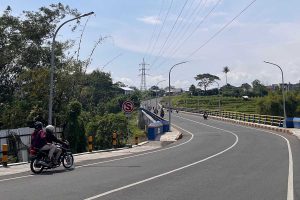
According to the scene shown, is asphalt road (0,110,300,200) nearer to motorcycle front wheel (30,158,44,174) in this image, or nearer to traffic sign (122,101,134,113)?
motorcycle front wheel (30,158,44,174)

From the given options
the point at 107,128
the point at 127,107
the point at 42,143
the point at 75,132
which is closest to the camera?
the point at 42,143

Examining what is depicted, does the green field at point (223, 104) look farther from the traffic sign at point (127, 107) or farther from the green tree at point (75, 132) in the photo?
the traffic sign at point (127, 107)

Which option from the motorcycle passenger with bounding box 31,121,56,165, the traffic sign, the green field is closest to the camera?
the motorcycle passenger with bounding box 31,121,56,165

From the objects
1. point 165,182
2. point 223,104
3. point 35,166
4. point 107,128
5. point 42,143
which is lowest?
point 165,182

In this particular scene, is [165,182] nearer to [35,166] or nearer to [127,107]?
[35,166]

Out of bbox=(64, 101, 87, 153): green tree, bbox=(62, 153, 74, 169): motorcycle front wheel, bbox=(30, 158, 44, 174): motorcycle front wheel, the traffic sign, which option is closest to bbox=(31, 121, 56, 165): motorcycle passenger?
bbox=(30, 158, 44, 174): motorcycle front wheel

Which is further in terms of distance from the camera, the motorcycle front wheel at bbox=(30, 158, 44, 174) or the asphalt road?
the motorcycle front wheel at bbox=(30, 158, 44, 174)

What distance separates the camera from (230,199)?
915 centimetres

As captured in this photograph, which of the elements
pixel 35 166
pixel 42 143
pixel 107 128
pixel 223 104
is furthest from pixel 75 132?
pixel 223 104

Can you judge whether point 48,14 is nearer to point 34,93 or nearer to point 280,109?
point 34,93

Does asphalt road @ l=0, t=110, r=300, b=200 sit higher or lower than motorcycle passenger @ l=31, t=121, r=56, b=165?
lower

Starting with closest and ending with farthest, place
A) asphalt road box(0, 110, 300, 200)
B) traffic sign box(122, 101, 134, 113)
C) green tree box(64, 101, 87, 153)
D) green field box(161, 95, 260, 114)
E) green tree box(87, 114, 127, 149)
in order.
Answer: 1. asphalt road box(0, 110, 300, 200)
2. traffic sign box(122, 101, 134, 113)
3. green tree box(64, 101, 87, 153)
4. green tree box(87, 114, 127, 149)
5. green field box(161, 95, 260, 114)

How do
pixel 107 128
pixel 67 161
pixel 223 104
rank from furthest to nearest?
1. pixel 223 104
2. pixel 107 128
3. pixel 67 161

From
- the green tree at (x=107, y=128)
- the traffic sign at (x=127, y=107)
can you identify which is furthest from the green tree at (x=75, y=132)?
the traffic sign at (x=127, y=107)
